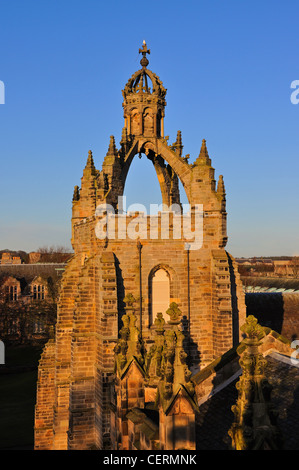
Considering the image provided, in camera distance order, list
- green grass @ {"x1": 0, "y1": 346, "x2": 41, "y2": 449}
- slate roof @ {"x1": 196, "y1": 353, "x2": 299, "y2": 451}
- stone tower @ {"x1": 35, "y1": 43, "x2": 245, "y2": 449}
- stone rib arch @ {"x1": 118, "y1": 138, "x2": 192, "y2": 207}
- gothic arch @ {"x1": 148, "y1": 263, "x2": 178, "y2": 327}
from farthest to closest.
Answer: green grass @ {"x1": 0, "y1": 346, "x2": 41, "y2": 449}, stone rib arch @ {"x1": 118, "y1": 138, "x2": 192, "y2": 207}, gothic arch @ {"x1": 148, "y1": 263, "x2": 178, "y2": 327}, stone tower @ {"x1": 35, "y1": 43, "x2": 245, "y2": 449}, slate roof @ {"x1": 196, "y1": 353, "x2": 299, "y2": 451}

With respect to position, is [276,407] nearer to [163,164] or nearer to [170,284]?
[170,284]

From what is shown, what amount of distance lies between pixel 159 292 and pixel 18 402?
2318 cm

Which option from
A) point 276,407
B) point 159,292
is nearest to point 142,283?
point 159,292

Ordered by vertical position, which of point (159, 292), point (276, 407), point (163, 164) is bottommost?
point (276, 407)

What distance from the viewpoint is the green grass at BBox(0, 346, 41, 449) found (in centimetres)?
3124

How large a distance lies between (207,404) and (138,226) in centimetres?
986

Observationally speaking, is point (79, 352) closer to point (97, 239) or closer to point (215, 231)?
point (97, 239)

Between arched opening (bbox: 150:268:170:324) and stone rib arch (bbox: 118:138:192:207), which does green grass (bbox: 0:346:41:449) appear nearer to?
arched opening (bbox: 150:268:170:324)

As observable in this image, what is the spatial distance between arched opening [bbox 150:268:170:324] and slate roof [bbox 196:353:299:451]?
800cm

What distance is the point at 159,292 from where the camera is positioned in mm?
22156

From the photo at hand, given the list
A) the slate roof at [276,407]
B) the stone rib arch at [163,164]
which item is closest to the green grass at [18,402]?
the stone rib arch at [163,164]

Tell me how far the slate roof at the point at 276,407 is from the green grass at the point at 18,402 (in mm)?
20288

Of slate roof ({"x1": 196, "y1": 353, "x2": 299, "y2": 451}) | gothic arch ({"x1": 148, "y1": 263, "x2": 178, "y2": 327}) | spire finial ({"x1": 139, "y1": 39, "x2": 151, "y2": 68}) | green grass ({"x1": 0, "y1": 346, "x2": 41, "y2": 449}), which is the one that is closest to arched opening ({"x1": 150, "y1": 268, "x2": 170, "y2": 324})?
gothic arch ({"x1": 148, "y1": 263, "x2": 178, "y2": 327})

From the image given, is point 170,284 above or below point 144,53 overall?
below
